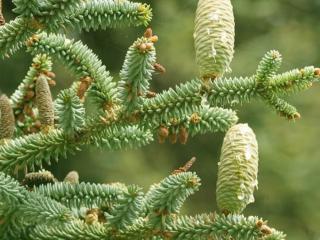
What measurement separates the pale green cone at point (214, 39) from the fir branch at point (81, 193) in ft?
0.74

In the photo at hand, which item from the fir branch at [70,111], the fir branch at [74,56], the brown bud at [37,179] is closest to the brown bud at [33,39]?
the fir branch at [74,56]

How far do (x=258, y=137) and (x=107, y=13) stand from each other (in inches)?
112

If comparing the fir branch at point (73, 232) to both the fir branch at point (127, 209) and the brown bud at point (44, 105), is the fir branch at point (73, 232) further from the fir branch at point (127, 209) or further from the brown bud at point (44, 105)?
the brown bud at point (44, 105)

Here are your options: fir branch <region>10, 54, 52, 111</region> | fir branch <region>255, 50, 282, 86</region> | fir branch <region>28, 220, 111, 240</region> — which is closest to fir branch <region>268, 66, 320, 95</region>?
fir branch <region>255, 50, 282, 86</region>

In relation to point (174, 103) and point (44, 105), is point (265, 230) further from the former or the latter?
point (44, 105)

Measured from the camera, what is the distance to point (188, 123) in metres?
1.27

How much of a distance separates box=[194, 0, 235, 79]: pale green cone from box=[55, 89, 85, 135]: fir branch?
0.62ft

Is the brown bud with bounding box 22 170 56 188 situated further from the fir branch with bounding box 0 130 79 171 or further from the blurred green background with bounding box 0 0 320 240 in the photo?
the blurred green background with bounding box 0 0 320 240

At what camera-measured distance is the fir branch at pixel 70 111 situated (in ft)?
3.89

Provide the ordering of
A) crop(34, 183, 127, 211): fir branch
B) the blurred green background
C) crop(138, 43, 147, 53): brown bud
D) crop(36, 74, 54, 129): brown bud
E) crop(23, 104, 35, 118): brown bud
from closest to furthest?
crop(138, 43, 147, 53): brown bud
crop(34, 183, 127, 211): fir branch
crop(36, 74, 54, 129): brown bud
crop(23, 104, 35, 118): brown bud
the blurred green background

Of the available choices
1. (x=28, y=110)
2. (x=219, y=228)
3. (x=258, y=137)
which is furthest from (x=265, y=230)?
(x=258, y=137)

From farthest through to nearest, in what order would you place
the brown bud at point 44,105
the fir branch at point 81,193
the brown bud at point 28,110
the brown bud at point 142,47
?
the brown bud at point 28,110, the brown bud at point 44,105, the fir branch at point 81,193, the brown bud at point 142,47

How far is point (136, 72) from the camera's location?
1155 millimetres

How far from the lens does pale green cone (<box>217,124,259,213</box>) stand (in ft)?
3.90
